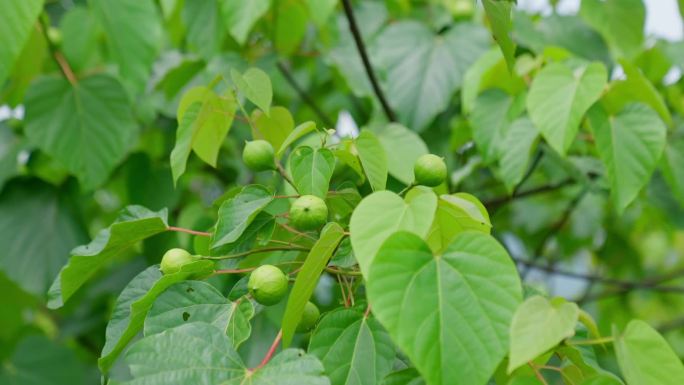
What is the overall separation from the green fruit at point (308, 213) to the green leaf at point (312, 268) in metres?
0.05

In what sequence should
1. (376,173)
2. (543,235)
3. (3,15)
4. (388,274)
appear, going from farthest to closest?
(543,235) < (3,15) < (376,173) < (388,274)

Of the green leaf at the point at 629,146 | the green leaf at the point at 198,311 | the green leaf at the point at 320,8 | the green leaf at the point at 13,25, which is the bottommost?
the green leaf at the point at 629,146

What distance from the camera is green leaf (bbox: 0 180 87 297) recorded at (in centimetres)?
167

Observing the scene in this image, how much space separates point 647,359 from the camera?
72 cm

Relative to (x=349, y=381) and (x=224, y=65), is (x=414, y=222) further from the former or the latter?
(x=224, y=65)

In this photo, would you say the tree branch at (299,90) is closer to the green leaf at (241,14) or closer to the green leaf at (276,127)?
the green leaf at (241,14)

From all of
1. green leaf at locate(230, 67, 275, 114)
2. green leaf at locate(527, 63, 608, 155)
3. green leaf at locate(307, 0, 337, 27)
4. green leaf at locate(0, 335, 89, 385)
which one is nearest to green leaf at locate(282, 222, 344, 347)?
green leaf at locate(230, 67, 275, 114)

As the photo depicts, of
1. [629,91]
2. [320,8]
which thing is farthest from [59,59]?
[629,91]

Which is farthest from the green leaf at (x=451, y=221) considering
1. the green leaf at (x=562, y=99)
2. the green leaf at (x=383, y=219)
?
the green leaf at (x=562, y=99)

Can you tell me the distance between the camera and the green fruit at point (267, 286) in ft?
2.50

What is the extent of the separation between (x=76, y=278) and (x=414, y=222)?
0.40 metres

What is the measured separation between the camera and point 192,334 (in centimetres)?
70

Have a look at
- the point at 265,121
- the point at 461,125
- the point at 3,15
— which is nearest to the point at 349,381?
the point at 265,121

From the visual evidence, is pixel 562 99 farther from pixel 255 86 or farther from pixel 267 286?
pixel 267 286
